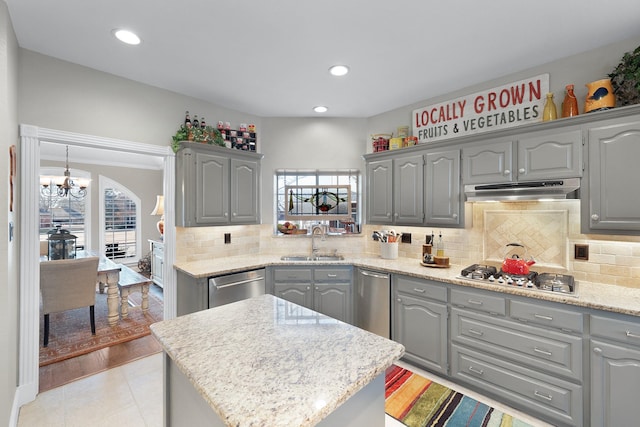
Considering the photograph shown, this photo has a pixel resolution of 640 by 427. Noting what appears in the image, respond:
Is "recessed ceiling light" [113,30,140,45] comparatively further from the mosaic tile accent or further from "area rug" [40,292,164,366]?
the mosaic tile accent

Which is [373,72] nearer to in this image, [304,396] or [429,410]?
[304,396]

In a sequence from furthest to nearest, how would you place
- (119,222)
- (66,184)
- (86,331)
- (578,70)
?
1. (119,222)
2. (66,184)
3. (86,331)
4. (578,70)

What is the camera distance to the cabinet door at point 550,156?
212 cm

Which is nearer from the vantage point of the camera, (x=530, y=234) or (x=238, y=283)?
(x=530, y=234)

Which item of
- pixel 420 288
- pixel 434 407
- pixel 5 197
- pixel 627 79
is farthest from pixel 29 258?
pixel 627 79

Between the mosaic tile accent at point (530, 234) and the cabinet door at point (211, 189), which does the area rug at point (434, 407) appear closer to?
the mosaic tile accent at point (530, 234)

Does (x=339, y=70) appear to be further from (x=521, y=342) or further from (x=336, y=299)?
(x=521, y=342)

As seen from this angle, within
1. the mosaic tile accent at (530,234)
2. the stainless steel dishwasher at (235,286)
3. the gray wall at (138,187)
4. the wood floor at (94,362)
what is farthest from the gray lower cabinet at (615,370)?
the gray wall at (138,187)

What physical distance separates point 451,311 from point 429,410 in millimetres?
764

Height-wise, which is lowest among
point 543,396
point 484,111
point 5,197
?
point 543,396

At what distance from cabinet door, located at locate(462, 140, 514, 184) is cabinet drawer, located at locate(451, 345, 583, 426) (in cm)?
146

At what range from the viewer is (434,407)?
2.21m

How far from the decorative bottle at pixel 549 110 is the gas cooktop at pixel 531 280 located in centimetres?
126

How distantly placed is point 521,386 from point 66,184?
6320 mm
